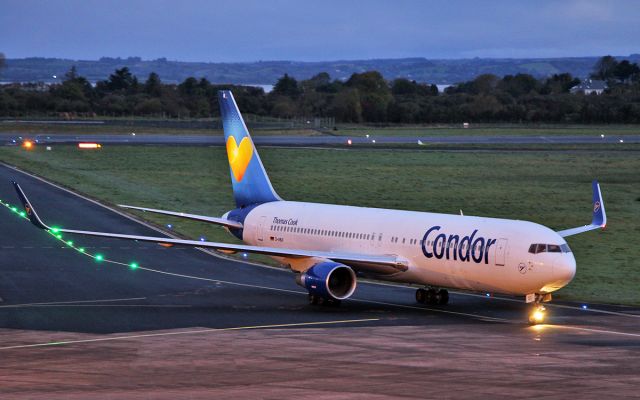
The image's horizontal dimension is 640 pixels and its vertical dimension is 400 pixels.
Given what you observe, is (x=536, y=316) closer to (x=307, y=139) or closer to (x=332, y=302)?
(x=332, y=302)

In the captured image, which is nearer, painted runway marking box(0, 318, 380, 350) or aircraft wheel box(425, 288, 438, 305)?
painted runway marking box(0, 318, 380, 350)

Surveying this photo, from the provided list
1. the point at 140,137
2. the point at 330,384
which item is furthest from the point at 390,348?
the point at 140,137

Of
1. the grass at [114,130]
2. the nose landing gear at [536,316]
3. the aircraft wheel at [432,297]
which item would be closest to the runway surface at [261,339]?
the nose landing gear at [536,316]

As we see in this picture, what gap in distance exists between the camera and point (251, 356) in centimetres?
3016

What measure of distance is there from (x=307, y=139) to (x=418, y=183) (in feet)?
198

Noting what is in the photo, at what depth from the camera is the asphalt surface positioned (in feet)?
461

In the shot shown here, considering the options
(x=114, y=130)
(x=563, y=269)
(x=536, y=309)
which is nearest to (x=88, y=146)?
(x=114, y=130)

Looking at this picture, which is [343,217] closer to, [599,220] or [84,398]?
[599,220]

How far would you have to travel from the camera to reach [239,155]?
50.6 metres

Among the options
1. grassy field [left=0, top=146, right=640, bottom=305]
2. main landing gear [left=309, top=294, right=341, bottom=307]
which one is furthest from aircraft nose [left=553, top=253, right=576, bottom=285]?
main landing gear [left=309, top=294, right=341, bottom=307]

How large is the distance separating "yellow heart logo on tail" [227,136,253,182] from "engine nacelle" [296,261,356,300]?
386 inches

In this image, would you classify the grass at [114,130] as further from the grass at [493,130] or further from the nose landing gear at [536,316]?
the nose landing gear at [536,316]

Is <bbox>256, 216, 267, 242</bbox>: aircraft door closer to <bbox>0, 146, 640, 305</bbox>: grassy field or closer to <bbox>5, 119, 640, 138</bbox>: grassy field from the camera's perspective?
<bbox>0, 146, 640, 305</bbox>: grassy field

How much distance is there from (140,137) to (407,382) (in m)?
130
